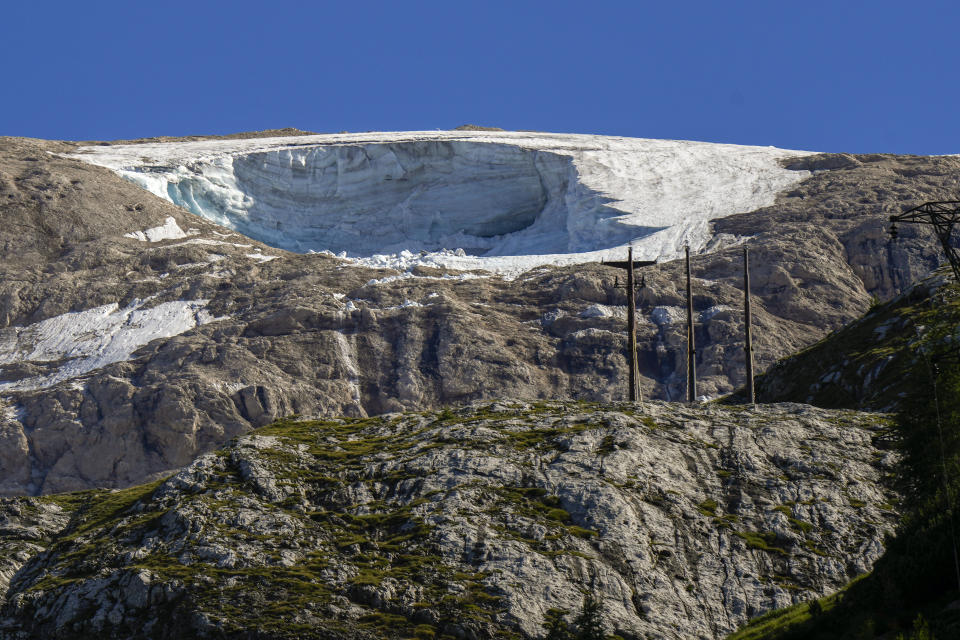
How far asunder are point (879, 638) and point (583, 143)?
118 metres

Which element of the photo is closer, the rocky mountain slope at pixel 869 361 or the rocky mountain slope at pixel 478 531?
the rocky mountain slope at pixel 478 531

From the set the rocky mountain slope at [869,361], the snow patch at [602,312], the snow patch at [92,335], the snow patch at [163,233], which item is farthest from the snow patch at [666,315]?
the snow patch at [163,233]

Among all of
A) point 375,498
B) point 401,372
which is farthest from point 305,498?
point 401,372

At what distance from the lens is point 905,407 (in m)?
35.5

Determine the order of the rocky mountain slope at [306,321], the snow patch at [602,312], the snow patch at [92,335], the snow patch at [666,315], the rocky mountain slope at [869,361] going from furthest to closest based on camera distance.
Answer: the snow patch at [602,312]
the snow patch at [666,315]
the snow patch at [92,335]
the rocky mountain slope at [306,321]
the rocky mountain slope at [869,361]

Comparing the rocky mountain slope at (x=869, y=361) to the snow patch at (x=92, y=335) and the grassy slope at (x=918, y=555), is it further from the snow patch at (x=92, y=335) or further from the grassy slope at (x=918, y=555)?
the snow patch at (x=92, y=335)

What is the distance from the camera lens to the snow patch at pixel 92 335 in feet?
307

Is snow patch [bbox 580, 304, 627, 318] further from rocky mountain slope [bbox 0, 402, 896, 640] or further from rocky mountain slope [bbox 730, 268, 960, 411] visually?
rocky mountain slope [bbox 0, 402, 896, 640]

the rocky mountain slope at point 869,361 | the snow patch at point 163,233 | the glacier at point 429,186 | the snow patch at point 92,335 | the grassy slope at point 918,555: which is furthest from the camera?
the glacier at point 429,186

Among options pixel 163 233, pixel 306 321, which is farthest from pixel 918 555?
pixel 163 233

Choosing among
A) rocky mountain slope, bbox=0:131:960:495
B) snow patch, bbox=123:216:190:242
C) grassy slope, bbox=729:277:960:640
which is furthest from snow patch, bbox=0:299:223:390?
grassy slope, bbox=729:277:960:640

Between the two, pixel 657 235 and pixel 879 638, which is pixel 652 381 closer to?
pixel 657 235

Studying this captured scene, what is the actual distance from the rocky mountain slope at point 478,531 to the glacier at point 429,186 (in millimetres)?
76813

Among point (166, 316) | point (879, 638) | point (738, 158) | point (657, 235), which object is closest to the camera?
point (879, 638)
